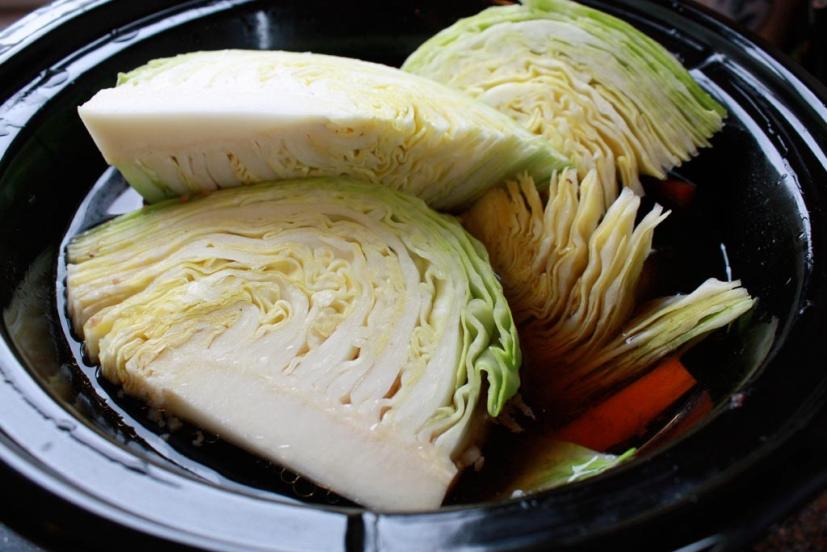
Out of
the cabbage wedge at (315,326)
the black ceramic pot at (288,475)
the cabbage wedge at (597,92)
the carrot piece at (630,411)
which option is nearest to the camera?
the black ceramic pot at (288,475)

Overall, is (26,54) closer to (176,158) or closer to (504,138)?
(176,158)

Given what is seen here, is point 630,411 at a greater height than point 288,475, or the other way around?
point 630,411

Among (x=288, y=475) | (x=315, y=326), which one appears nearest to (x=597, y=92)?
(x=315, y=326)

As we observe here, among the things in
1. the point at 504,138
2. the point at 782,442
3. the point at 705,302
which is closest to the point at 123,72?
the point at 504,138

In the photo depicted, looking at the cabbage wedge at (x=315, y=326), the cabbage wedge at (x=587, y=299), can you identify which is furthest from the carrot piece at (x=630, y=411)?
the cabbage wedge at (x=315, y=326)

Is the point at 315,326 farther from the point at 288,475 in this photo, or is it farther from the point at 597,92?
the point at 597,92

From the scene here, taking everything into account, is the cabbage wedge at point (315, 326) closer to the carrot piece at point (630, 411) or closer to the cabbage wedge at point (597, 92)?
the carrot piece at point (630, 411)

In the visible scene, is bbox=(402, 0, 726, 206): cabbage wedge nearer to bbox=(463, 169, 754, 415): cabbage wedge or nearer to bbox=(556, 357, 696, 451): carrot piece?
bbox=(463, 169, 754, 415): cabbage wedge
